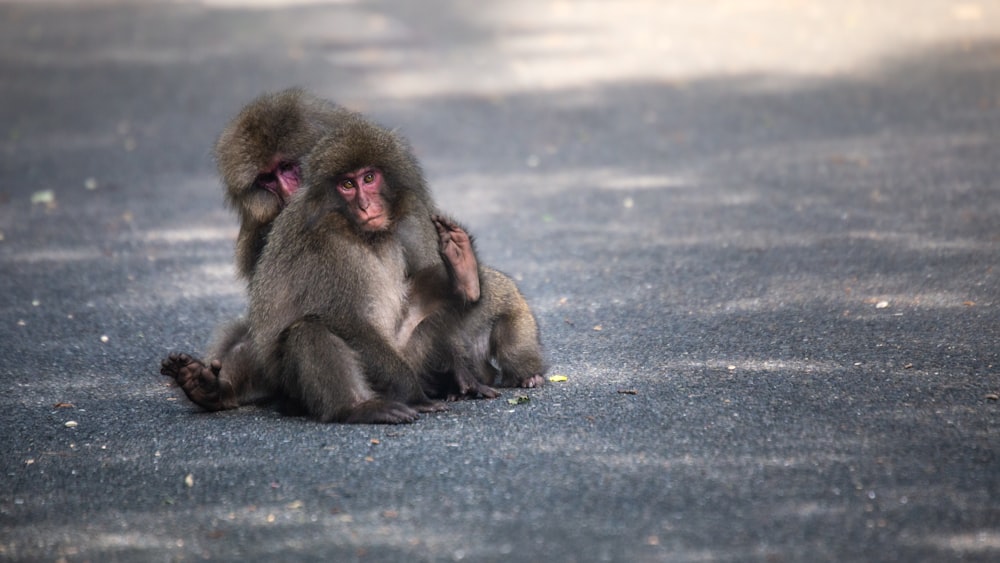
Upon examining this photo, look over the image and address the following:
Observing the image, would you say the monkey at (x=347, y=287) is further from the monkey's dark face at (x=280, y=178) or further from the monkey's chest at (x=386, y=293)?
the monkey's dark face at (x=280, y=178)

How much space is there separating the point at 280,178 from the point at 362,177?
68 centimetres

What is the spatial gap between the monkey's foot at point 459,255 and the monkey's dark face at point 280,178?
770mm

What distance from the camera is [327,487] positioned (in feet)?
14.1

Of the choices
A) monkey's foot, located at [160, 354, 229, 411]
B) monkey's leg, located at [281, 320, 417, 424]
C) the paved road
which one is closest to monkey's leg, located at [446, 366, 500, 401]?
the paved road

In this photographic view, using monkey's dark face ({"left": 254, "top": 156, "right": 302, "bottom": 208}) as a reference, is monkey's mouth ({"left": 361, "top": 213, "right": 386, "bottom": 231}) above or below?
below

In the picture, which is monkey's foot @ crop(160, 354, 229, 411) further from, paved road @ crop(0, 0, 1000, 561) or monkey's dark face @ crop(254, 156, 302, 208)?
monkey's dark face @ crop(254, 156, 302, 208)

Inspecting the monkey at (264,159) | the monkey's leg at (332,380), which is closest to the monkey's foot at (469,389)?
the monkey's leg at (332,380)

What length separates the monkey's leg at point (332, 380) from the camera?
4.95 meters

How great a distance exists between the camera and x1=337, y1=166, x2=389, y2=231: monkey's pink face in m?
5.01

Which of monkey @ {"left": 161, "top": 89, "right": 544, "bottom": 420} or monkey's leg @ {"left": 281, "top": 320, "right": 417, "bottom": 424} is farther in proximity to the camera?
monkey @ {"left": 161, "top": 89, "right": 544, "bottom": 420}

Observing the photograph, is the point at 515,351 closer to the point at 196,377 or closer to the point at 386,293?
the point at 386,293

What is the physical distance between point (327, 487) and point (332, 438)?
0.51 metres

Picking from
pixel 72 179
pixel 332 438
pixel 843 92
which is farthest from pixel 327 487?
pixel 843 92

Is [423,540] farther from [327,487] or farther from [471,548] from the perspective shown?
[327,487]
